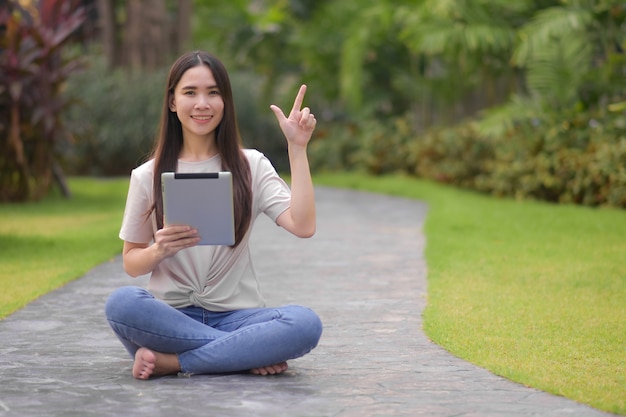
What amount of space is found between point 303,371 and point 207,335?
0.45 metres

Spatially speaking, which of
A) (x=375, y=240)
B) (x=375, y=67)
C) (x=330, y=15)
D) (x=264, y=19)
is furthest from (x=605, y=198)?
(x=264, y=19)

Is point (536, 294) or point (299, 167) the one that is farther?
point (536, 294)

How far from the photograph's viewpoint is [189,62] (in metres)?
4.68

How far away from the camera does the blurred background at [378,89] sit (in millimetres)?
12648

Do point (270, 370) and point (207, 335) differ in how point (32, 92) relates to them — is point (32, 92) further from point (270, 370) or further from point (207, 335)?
point (270, 370)

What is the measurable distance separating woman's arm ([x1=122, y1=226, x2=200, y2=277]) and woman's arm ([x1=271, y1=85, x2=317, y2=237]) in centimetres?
46

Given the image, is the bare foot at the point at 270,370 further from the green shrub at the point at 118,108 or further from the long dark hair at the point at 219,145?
the green shrub at the point at 118,108

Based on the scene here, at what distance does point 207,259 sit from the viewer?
4680mm

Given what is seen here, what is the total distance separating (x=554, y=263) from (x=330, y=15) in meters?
12.4

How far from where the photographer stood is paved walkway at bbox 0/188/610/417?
13.4ft

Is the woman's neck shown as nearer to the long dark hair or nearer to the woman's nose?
the long dark hair

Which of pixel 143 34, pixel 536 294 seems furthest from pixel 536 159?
pixel 143 34

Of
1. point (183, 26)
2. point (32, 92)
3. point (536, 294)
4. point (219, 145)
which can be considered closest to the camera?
point (219, 145)

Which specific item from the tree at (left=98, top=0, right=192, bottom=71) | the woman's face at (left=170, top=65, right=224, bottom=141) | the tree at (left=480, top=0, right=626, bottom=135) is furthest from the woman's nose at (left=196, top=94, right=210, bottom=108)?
the tree at (left=98, top=0, right=192, bottom=71)
